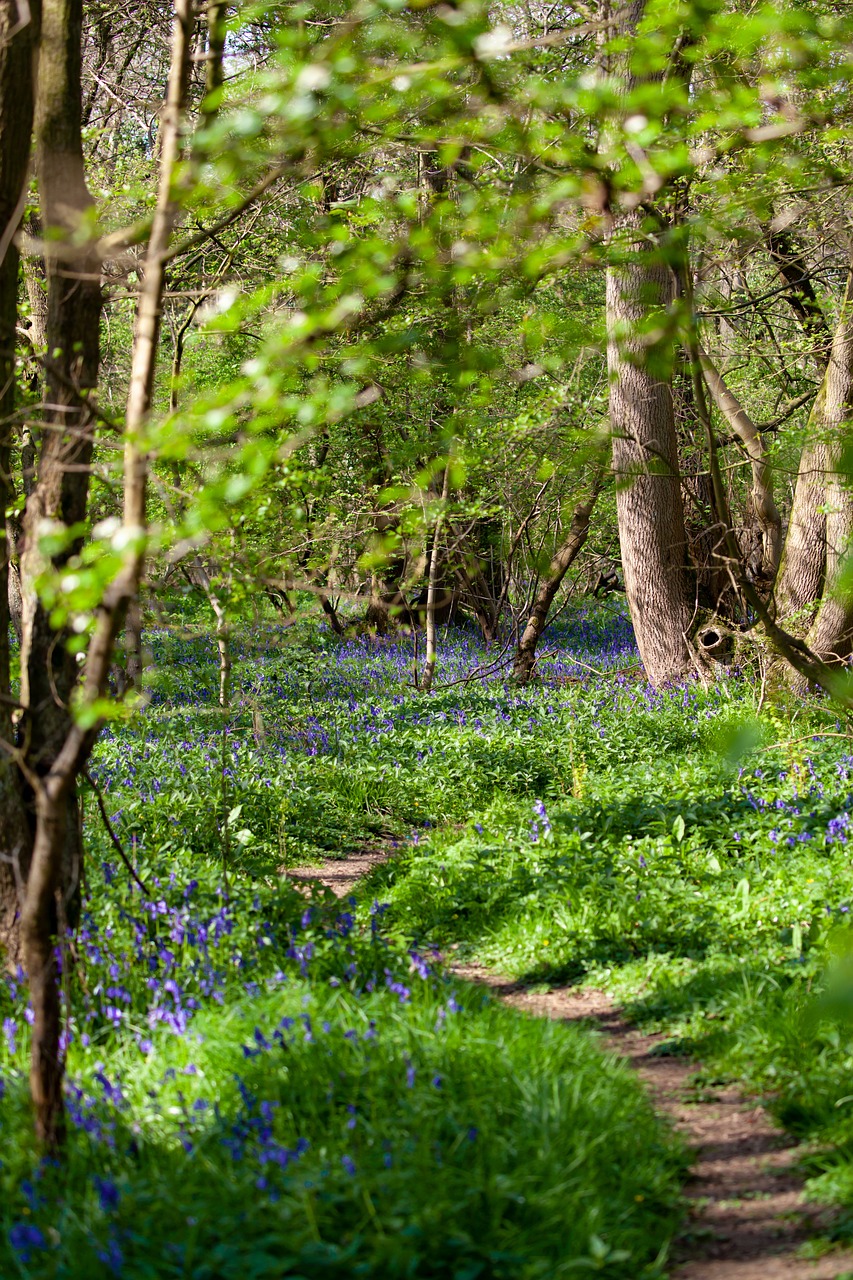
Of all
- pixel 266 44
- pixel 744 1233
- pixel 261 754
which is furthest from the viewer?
pixel 266 44

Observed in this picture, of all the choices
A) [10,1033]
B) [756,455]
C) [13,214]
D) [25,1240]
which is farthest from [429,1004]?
[756,455]

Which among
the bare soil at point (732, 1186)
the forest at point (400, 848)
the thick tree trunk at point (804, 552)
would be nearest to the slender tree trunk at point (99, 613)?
the forest at point (400, 848)

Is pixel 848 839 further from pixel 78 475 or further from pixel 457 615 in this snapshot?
pixel 457 615

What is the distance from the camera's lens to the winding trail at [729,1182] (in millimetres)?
3039

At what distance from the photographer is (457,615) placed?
18.7 m

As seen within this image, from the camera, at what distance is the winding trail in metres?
3.04

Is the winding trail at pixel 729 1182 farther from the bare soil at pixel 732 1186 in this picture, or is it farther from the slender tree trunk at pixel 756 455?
the slender tree trunk at pixel 756 455

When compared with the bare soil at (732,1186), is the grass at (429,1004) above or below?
above

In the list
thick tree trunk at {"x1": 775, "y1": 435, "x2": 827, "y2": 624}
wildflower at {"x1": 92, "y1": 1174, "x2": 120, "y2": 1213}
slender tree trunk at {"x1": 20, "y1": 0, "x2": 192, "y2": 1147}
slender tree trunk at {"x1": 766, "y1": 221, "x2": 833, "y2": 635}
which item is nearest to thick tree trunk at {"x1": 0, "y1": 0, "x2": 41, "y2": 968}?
slender tree trunk at {"x1": 20, "y1": 0, "x2": 192, "y2": 1147}

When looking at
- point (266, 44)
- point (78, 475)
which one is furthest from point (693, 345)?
point (266, 44)

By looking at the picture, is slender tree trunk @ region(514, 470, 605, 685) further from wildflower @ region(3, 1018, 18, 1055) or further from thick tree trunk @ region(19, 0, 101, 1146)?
wildflower @ region(3, 1018, 18, 1055)

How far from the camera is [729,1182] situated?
3477 mm

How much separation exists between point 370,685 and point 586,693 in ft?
8.64

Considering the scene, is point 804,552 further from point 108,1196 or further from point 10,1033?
point 108,1196
